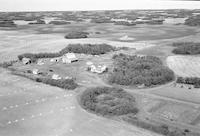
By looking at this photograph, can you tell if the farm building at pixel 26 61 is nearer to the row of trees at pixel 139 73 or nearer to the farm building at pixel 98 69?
the farm building at pixel 98 69

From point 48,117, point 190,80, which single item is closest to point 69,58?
point 190,80

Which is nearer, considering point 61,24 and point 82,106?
point 82,106

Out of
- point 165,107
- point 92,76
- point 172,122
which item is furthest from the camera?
point 92,76

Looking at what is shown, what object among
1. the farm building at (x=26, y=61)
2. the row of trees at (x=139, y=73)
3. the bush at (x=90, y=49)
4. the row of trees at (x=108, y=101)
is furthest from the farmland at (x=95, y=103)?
the bush at (x=90, y=49)

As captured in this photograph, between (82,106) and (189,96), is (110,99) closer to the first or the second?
(82,106)

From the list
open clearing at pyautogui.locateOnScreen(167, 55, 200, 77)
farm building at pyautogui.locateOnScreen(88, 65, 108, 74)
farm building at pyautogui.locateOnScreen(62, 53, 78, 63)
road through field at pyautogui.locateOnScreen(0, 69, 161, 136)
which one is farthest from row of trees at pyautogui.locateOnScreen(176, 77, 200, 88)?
farm building at pyautogui.locateOnScreen(62, 53, 78, 63)

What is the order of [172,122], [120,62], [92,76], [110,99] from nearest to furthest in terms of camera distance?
[172,122] < [110,99] < [92,76] < [120,62]

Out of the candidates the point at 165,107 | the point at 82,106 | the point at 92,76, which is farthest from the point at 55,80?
the point at 165,107
